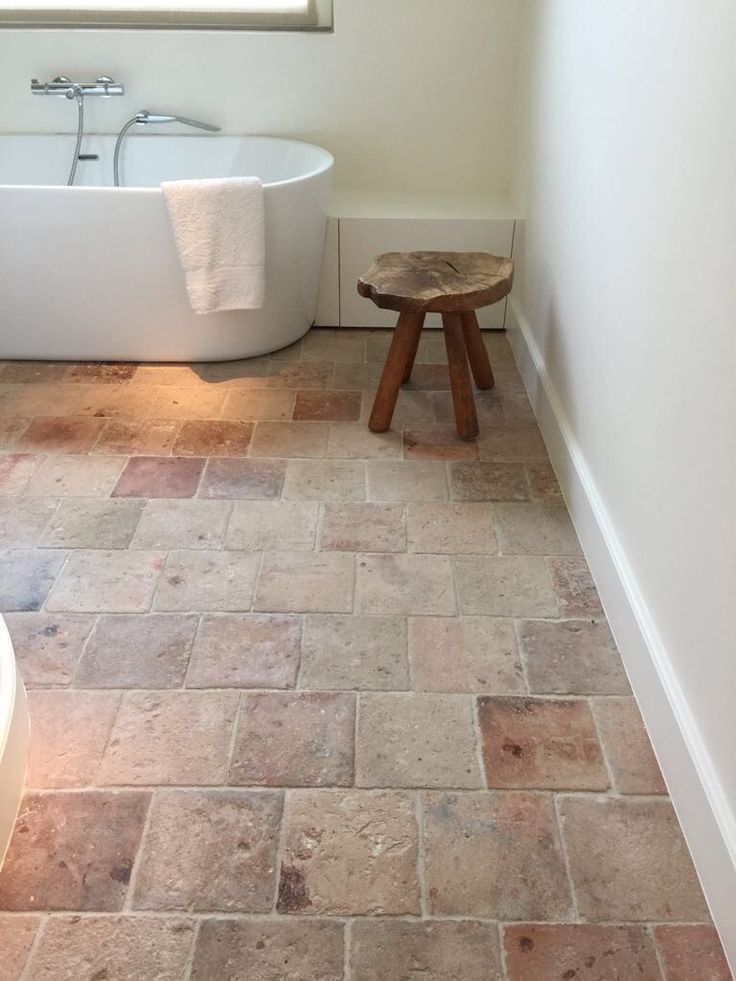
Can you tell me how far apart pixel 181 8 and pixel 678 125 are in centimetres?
237

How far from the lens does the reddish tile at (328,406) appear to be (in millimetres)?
2568

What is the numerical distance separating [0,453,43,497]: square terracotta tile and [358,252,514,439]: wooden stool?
0.97m

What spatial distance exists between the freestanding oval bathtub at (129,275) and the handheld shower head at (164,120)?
0.32 m

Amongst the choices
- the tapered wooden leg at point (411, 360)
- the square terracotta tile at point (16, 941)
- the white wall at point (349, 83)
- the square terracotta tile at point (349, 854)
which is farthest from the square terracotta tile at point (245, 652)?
the white wall at point (349, 83)

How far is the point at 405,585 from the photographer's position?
6.21ft

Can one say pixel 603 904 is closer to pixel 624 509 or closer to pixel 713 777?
pixel 713 777

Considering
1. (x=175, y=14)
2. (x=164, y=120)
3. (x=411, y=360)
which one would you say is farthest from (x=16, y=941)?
(x=175, y=14)

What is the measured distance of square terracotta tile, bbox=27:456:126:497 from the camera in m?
2.21

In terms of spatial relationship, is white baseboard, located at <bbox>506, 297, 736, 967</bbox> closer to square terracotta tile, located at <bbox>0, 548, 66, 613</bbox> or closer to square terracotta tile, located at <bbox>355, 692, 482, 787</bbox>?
square terracotta tile, located at <bbox>355, 692, 482, 787</bbox>

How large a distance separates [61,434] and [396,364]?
3.33ft

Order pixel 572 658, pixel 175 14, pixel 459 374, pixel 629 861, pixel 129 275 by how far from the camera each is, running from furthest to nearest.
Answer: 1. pixel 175 14
2. pixel 129 275
3. pixel 459 374
4. pixel 572 658
5. pixel 629 861

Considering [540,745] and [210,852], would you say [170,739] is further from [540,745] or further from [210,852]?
[540,745]

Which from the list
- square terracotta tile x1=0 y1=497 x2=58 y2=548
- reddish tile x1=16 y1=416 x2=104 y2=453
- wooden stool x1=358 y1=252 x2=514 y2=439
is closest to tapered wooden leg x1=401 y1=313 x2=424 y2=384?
wooden stool x1=358 y1=252 x2=514 y2=439

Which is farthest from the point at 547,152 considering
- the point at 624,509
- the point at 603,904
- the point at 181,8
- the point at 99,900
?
the point at 99,900
